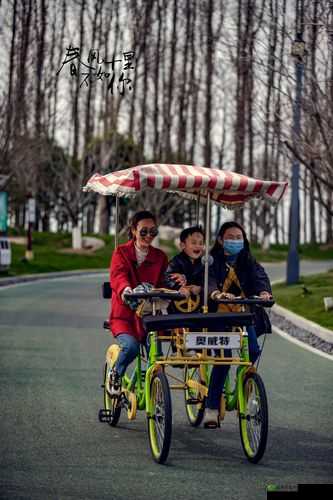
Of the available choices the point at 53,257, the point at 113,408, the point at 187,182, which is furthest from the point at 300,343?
the point at 53,257

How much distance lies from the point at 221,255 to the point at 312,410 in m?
2.28

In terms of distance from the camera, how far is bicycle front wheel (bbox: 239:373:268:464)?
8.11 metres

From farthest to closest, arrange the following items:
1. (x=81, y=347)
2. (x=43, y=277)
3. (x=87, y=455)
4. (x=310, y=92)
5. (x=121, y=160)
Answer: (x=121, y=160) < (x=43, y=277) < (x=310, y=92) < (x=81, y=347) < (x=87, y=455)

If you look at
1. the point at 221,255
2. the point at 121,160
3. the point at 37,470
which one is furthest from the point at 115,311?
the point at 121,160

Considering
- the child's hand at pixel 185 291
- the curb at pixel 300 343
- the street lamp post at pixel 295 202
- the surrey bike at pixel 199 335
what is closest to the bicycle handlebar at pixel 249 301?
the surrey bike at pixel 199 335

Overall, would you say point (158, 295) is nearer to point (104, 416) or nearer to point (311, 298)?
point (104, 416)

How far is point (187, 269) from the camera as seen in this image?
30.7ft

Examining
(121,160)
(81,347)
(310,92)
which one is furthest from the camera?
(121,160)

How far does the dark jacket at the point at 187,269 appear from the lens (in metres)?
9.30

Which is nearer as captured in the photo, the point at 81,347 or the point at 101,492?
the point at 101,492

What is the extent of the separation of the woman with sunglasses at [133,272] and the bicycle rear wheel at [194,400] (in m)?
0.51

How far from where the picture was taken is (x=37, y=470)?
7.87 metres

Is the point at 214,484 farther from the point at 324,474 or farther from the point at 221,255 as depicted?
the point at 221,255

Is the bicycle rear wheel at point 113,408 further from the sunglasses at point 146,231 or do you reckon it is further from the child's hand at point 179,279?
the sunglasses at point 146,231
